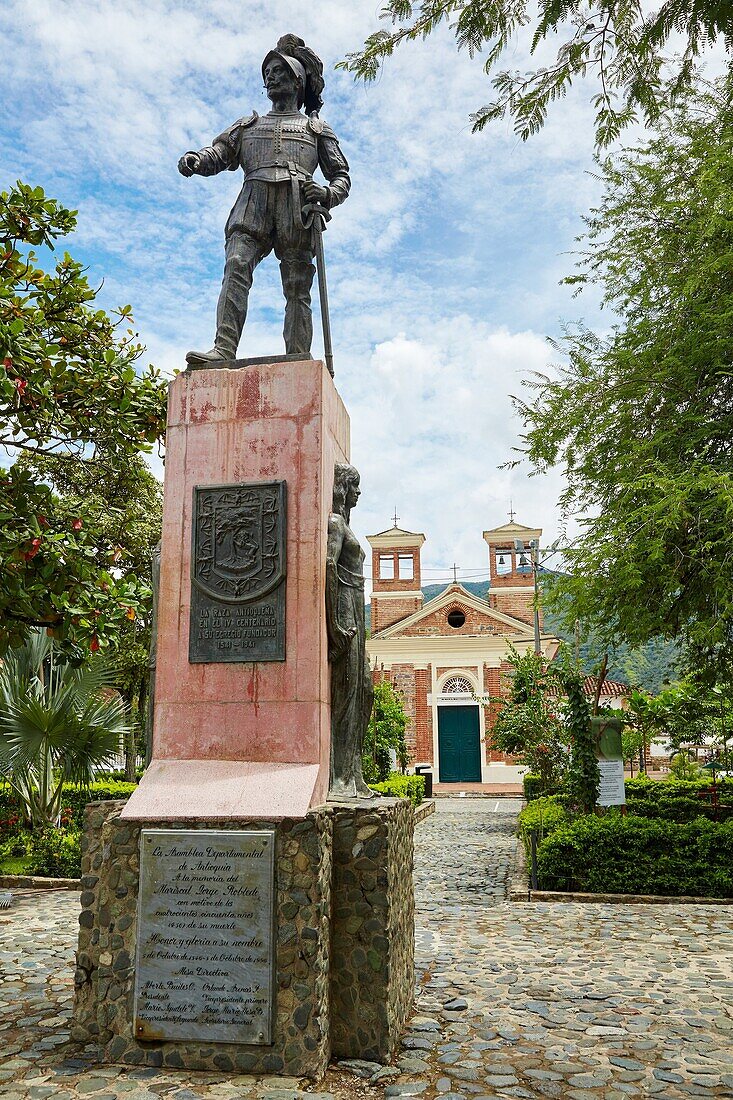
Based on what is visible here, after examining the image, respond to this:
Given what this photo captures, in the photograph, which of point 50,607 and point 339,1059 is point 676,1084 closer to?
point 339,1059

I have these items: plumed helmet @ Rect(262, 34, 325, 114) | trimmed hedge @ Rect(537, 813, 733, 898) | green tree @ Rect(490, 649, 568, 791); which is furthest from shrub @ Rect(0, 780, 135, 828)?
plumed helmet @ Rect(262, 34, 325, 114)

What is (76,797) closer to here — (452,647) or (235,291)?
(235,291)

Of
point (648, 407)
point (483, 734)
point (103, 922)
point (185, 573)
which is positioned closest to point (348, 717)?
point (185, 573)

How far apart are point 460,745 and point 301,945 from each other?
29.4 m

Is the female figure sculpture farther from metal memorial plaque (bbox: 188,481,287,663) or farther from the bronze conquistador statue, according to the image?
the bronze conquistador statue

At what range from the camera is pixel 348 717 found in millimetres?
5449

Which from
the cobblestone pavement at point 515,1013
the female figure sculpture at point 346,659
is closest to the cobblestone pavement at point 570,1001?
the cobblestone pavement at point 515,1013

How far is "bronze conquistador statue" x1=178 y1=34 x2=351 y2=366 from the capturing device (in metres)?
6.00

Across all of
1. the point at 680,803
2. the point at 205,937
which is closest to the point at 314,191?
the point at 205,937

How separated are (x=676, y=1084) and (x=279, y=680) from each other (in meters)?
2.81

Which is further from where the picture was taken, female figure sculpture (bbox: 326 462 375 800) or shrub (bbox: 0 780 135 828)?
shrub (bbox: 0 780 135 828)

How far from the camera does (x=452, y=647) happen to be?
33875 millimetres

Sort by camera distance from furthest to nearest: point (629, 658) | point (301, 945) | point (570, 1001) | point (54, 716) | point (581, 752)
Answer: point (629, 658) → point (581, 752) → point (54, 716) → point (570, 1001) → point (301, 945)

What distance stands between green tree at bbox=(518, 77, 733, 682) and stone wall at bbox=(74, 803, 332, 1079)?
6.81m
